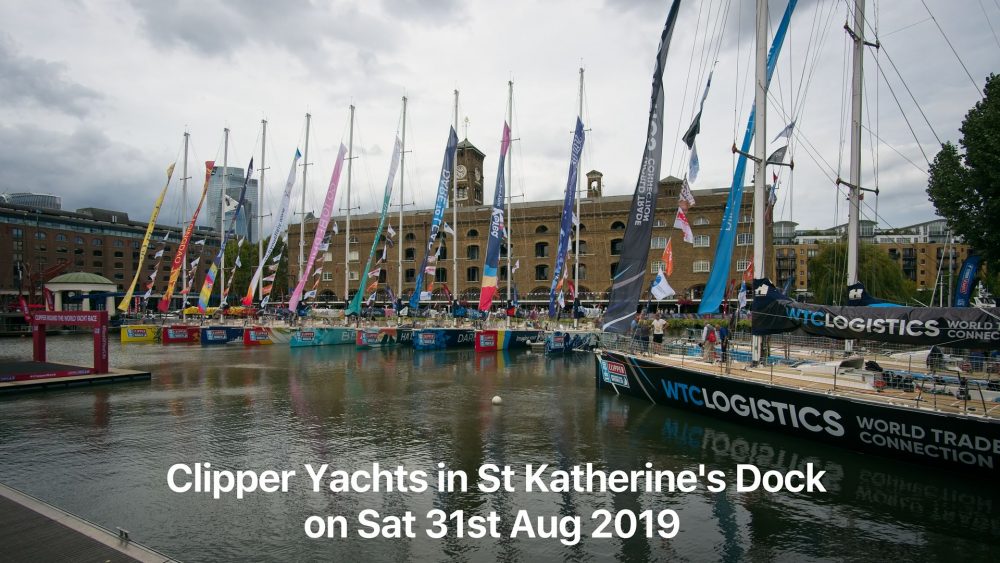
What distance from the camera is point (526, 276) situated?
69875 millimetres

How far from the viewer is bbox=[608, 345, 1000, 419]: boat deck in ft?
37.2

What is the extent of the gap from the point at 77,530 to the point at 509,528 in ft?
21.0

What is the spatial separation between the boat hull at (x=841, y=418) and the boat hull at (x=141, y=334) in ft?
144

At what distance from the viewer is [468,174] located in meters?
80.9

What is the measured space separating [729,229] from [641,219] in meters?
2.72

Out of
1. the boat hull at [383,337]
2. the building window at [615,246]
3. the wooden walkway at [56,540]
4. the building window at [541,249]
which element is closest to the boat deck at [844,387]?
the wooden walkway at [56,540]

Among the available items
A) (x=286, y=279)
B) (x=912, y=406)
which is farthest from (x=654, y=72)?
(x=286, y=279)

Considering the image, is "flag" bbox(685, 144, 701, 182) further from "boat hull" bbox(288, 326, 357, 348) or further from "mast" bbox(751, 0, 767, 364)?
"boat hull" bbox(288, 326, 357, 348)

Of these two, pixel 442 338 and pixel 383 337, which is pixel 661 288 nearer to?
pixel 442 338

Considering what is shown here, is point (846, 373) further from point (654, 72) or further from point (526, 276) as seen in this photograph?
point (526, 276)

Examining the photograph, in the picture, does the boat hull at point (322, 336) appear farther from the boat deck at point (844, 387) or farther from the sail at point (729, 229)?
the sail at point (729, 229)

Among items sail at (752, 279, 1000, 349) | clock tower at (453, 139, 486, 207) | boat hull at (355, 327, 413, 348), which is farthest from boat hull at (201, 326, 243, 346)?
sail at (752, 279, 1000, 349)

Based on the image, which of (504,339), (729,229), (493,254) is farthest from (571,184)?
(729,229)

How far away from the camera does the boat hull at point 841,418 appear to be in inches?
431
